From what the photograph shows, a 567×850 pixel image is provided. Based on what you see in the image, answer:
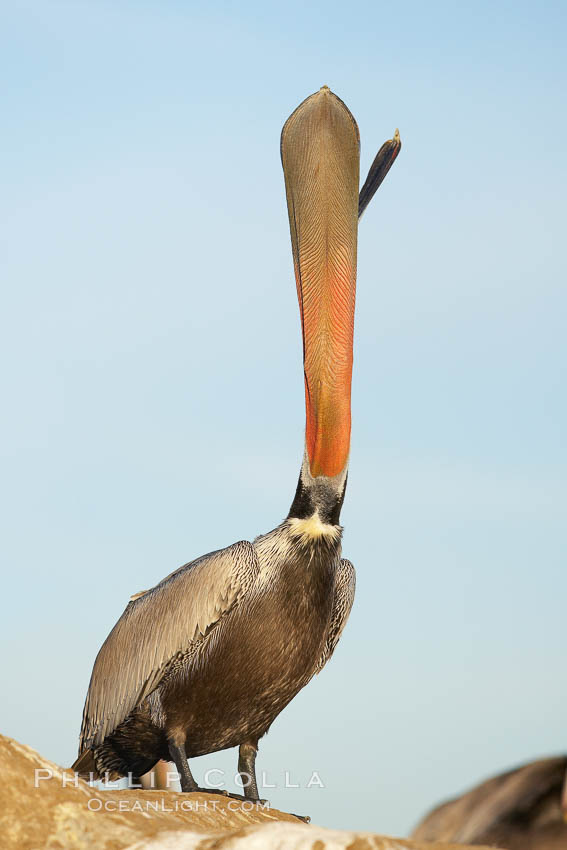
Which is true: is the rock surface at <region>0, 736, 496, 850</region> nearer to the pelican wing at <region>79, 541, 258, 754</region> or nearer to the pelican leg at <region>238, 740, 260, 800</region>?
the pelican wing at <region>79, 541, 258, 754</region>

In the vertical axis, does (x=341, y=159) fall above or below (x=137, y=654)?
above

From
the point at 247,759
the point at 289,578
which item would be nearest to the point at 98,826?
the point at 289,578

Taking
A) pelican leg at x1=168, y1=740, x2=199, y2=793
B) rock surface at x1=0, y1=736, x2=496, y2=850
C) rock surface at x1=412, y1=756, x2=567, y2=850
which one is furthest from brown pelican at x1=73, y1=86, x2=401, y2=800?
rock surface at x1=412, y1=756, x2=567, y2=850

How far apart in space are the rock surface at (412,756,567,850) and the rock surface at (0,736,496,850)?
207 mm

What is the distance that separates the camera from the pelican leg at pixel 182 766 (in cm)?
784

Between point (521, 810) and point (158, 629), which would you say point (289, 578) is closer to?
point (158, 629)

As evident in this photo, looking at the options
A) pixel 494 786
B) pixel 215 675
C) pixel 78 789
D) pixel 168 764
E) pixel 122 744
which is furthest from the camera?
pixel 168 764

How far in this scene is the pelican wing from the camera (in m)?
8.09

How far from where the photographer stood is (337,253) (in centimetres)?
830

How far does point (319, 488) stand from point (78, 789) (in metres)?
2.81

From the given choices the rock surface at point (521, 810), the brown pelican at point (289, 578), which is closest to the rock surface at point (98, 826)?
the rock surface at point (521, 810)

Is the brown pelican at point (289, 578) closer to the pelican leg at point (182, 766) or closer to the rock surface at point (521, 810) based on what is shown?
the pelican leg at point (182, 766)

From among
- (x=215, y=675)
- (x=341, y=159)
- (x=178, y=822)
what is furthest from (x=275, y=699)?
(x=341, y=159)

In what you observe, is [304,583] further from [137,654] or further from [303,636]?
[137,654]
